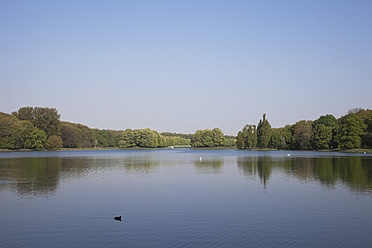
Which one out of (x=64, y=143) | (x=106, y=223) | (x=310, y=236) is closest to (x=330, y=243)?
(x=310, y=236)

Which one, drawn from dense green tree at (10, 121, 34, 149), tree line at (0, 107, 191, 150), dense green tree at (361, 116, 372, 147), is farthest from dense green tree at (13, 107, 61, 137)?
dense green tree at (361, 116, 372, 147)

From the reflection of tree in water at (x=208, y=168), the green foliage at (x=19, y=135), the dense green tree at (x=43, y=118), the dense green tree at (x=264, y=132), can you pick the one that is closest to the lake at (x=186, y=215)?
the reflection of tree in water at (x=208, y=168)

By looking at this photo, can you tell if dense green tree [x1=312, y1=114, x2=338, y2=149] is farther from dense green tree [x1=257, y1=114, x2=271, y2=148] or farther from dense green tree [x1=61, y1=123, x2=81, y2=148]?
dense green tree [x1=61, y1=123, x2=81, y2=148]

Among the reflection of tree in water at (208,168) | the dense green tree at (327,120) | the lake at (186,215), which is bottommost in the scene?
the lake at (186,215)

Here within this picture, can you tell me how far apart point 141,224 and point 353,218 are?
36.0ft

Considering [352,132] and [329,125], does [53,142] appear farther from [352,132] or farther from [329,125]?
[352,132]

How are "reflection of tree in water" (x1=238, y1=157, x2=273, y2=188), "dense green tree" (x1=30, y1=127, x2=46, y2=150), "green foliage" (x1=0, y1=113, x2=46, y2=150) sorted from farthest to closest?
"dense green tree" (x1=30, y1=127, x2=46, y2=150), "green foliage" (x1=0, y1=113, x2=46, y2=150), "reflection of tree in water" (x1=238, y1=157, x2=273, y2=188)

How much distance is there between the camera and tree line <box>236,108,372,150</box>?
107188mm

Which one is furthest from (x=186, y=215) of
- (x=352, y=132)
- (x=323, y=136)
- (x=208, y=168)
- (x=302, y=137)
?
(x=302, y=137)

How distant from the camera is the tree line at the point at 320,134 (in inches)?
4220

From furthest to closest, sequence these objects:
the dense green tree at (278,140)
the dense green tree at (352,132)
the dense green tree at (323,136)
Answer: the dense green tree at (278,140)
the dense green tree at (323,136)
the dense green tree at (352,132)

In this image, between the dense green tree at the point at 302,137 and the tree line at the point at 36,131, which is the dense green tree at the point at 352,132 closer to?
the dense green tree at the point at 302,137

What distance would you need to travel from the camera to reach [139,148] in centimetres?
19362

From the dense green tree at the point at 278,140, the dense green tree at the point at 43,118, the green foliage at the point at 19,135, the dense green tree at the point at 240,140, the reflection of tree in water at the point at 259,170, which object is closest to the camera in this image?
the reflection of tree in water at the point at 259,170
